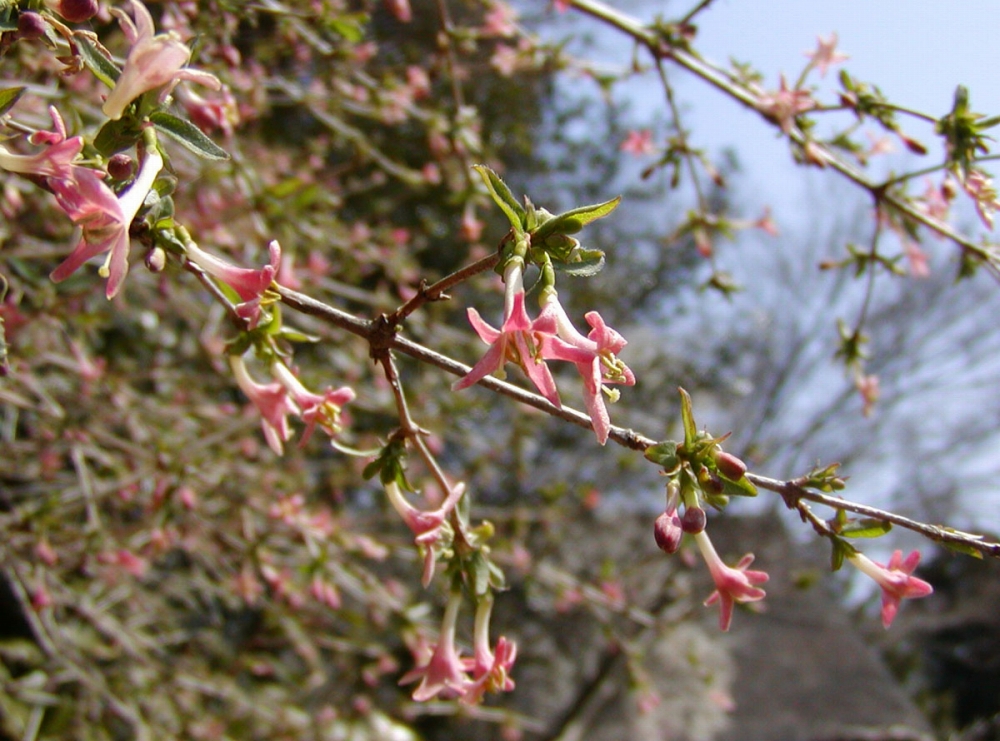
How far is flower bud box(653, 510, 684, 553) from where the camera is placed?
0.90 metres

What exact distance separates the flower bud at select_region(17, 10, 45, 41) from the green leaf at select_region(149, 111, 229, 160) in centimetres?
13

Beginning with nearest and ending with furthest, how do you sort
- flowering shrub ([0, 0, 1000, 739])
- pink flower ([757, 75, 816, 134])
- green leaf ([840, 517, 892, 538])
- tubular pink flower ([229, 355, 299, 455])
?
flowering shrub ([0, 0, 1000, 739])
green leaf ([840, 517, 892, 538])
tubular pink flower ([229, 355, 299, 455])
pink flower ([757, 75, 816, 134])

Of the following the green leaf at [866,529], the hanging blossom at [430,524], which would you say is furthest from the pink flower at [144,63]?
the green leaf at [866,529]

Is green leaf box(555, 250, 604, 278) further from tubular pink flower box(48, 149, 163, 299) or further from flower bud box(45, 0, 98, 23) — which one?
flower bud box(45, 0, 98, 23)

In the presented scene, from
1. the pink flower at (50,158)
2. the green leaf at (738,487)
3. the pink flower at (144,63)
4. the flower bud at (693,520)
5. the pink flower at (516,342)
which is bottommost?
the pink flower at (50,158)

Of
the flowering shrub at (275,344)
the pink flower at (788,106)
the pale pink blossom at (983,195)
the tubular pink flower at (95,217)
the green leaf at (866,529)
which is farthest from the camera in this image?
the pink flower at (788,106)

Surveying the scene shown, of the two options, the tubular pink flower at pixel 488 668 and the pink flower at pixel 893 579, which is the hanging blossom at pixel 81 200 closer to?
the tubular pink flower at pixel 488 668

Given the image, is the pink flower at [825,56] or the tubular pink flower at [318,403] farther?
the pink flower at [825,56]

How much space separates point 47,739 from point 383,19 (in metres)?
5.41

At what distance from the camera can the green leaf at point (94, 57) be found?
894 millimetres

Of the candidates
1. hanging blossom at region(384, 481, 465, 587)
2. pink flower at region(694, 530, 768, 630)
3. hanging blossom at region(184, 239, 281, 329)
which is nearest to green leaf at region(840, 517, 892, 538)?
pink flower at region(694, 530, 768, 630)

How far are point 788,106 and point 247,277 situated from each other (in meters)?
1.59

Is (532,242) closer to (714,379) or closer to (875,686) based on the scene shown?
(714,379)

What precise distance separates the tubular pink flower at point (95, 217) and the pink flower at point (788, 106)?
1.67 metres
